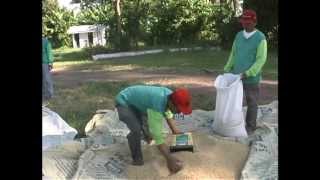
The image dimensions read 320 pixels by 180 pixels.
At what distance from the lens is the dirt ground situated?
342 inches

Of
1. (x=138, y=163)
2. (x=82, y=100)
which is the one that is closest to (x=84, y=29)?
(x=82, y=100)

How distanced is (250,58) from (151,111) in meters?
1.56

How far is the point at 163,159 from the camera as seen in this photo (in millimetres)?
4320

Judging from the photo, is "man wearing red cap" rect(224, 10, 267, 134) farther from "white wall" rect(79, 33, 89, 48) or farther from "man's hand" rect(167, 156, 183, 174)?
"white wall" rect(79, 33, 89, 48)

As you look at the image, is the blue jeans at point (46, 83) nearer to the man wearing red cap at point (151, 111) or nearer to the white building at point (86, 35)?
the man wearing red cap at point (151, 111)

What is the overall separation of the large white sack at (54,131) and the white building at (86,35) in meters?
15.4

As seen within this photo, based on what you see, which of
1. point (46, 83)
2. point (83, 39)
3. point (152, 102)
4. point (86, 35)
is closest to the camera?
point (152, 102)

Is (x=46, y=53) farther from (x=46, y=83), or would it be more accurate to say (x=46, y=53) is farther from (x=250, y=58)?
(x=250, y=58)

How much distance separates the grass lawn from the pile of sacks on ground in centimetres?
132

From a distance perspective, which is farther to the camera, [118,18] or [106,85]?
[118,18]

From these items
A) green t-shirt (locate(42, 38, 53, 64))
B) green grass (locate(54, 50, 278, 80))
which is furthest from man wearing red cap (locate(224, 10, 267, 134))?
green grass (locate(54, 50, 278, 80))

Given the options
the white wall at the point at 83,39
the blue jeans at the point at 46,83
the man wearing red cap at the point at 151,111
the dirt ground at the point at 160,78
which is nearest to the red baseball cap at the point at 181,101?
the man wearing red cap at the point at 151,111
